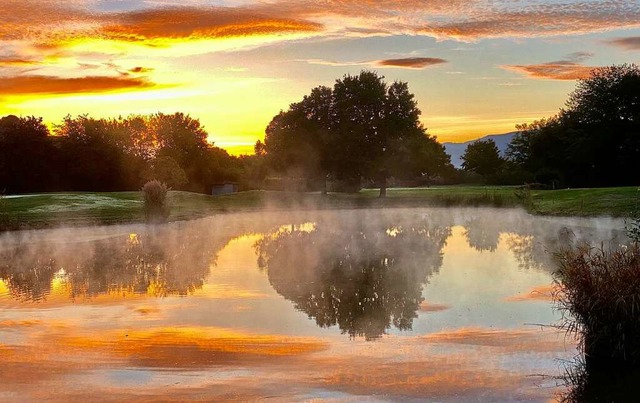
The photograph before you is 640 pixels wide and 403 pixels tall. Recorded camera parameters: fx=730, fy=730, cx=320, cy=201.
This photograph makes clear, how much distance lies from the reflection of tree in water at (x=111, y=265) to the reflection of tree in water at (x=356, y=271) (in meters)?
2.49

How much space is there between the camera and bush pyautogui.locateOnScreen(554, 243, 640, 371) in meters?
10.7

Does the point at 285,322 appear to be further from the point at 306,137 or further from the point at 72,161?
the point at 72,161

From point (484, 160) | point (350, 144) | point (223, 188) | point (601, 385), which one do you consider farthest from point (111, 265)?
point (484, 160)

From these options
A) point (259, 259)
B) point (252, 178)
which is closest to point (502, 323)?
point (259, 259)

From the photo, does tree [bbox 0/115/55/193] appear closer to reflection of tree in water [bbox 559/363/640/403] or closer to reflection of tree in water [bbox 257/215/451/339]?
reflection of tree in water [bbox 257/215/451/339]

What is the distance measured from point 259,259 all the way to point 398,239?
822 centimetres

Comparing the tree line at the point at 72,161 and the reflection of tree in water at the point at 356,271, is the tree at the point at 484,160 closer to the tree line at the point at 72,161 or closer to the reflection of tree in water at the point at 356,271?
the tree line at the point at 72,161

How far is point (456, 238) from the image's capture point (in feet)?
104

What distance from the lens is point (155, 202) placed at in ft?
141

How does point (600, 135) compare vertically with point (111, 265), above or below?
above

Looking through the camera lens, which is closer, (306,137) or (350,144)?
(350,144)

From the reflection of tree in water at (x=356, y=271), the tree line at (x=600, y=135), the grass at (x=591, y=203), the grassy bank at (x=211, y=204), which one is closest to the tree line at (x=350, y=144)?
the tree line at (x=600, y=135)

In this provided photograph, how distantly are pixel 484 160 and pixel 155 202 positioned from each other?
129 m

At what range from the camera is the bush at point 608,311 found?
1066 centimetres
